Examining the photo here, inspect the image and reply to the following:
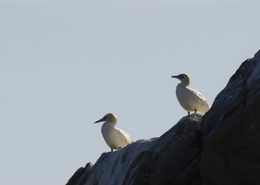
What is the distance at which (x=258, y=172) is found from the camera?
Result: 2769 cm

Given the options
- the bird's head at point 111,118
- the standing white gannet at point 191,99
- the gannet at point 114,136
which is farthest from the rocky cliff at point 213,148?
the bird's head at point 111,118

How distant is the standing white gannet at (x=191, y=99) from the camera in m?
34.4

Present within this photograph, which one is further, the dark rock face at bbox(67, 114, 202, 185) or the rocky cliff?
the dark rock face at bbox(67, 114, 202, 185)

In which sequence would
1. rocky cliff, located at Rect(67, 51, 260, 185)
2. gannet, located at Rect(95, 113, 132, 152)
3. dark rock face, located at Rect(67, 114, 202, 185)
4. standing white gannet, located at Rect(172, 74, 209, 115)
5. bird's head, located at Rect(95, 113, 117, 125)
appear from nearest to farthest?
rocky cliff, located at Rect(67, 51, 260, 185)
dark rock face, located at Rect(67, 114, 202, 185)
standing white gannet, located at Rect(172, 74, 209, 115)
gannet, located at Rect(95, 113, 132, 152)
bird's head, located at Rect(95, 113, 117, 125)

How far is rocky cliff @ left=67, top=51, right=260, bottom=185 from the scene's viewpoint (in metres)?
27.7

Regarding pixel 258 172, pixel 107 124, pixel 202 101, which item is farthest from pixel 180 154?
pixel 107 124

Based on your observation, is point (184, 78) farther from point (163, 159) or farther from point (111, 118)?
point (163, 159)

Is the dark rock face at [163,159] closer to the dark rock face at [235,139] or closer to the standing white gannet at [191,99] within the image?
the dark rock face at [235,139]

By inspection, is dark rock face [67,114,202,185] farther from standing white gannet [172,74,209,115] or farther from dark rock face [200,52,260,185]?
standing white gannet [172,74,209,115]

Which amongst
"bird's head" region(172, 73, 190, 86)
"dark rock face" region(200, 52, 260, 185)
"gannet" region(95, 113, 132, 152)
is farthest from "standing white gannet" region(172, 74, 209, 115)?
"dark rock face" region(200, 52, 260, 185)

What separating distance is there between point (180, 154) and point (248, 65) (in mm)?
2752

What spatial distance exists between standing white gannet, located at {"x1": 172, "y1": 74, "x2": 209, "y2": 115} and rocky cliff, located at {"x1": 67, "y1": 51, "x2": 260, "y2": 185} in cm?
261

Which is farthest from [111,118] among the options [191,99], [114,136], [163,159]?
[163,159]

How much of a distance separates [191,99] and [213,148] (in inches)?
257
